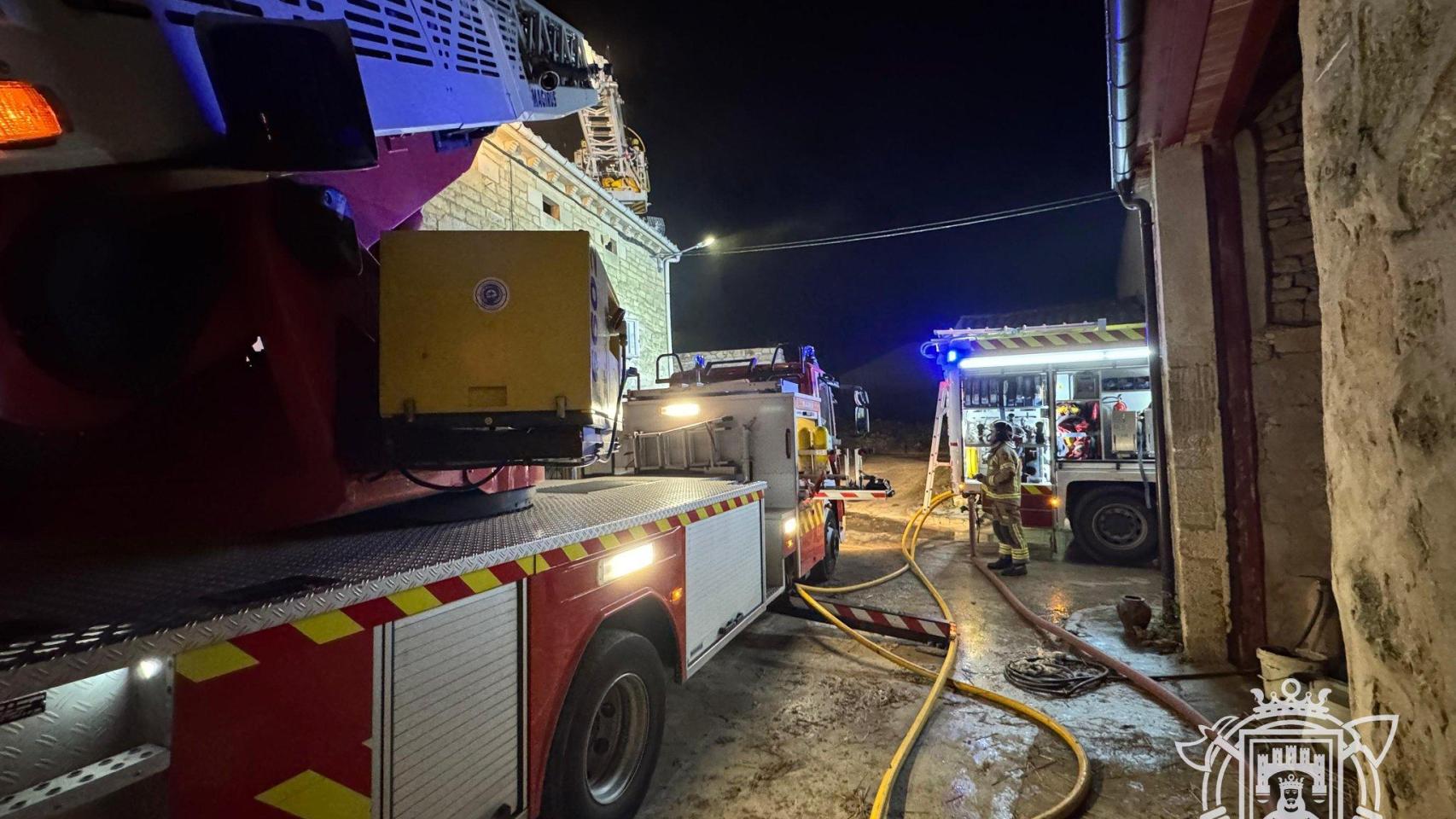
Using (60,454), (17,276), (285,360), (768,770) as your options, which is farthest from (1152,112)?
(60,454)

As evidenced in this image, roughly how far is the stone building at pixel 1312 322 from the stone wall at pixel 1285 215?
0.01m

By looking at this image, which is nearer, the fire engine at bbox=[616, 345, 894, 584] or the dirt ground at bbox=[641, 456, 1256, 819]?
the dirt ground at bbox=[641, 456, 1256, 819]

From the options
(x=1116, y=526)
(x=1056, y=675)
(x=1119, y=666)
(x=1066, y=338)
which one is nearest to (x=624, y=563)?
(x=1056, y=675)

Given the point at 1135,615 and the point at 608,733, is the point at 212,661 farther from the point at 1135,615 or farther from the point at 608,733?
the point at 1135,615

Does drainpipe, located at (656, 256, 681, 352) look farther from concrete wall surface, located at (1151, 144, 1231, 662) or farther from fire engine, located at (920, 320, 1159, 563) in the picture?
concrete wall surface, located at (1151, 144, 1231, 662)

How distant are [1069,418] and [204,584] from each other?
32.1 ft

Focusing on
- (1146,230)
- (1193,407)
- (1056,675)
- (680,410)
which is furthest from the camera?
(680,410)

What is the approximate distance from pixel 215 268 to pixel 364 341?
56 cm

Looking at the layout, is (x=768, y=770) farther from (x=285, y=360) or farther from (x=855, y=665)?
(x=285, y=360)

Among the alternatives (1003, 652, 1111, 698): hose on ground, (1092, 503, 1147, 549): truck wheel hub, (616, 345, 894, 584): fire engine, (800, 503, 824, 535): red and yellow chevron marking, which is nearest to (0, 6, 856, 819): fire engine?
(616, 345, 894, 584): fire engine

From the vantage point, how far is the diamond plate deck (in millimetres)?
1193

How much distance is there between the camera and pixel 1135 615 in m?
5.08

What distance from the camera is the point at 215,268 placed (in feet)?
6.86

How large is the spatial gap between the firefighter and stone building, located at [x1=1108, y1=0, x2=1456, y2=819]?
271 centimetres
